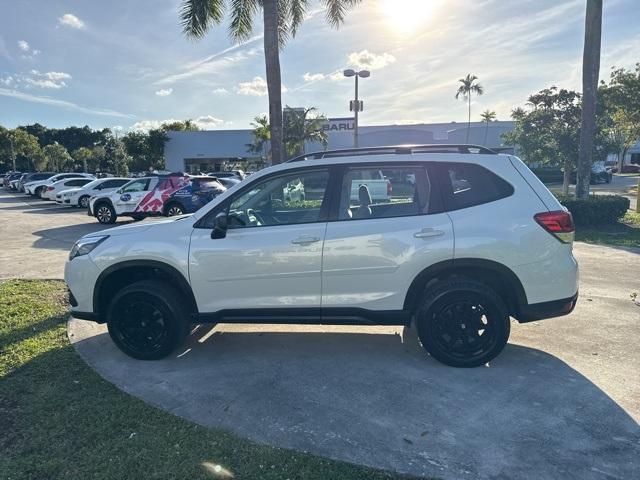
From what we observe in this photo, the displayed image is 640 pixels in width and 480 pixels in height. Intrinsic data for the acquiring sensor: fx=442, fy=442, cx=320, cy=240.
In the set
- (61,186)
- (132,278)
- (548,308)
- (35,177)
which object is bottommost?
(548,308)

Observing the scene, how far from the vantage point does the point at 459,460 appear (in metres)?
2.66

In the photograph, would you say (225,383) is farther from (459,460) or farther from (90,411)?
(459,460)

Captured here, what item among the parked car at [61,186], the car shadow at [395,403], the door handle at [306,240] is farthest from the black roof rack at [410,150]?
the parked car at [61,186]

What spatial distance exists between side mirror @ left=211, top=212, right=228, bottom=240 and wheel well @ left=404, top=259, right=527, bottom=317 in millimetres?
1671

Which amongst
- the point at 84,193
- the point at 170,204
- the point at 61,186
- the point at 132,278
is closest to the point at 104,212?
the point at 170,204

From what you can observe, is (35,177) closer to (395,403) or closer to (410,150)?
(410,150)

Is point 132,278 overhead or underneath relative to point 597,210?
underneath

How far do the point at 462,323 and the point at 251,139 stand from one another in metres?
43.6

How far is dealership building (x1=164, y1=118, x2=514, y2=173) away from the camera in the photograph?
4497cm

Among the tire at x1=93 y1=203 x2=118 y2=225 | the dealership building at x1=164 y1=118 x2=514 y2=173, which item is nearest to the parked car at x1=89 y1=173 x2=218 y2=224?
the tire at x1=93 y1=203 x2=118 y2=225

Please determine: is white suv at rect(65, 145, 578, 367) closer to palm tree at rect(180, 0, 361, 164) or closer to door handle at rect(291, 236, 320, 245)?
door handle at rect(291, 236, 320, 245)

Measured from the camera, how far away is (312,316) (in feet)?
12.8

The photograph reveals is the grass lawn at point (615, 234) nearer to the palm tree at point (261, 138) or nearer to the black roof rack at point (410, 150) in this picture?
the black roof rack at point (410, 150)

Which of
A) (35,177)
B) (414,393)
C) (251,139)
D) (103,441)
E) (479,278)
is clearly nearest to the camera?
(103,441)
